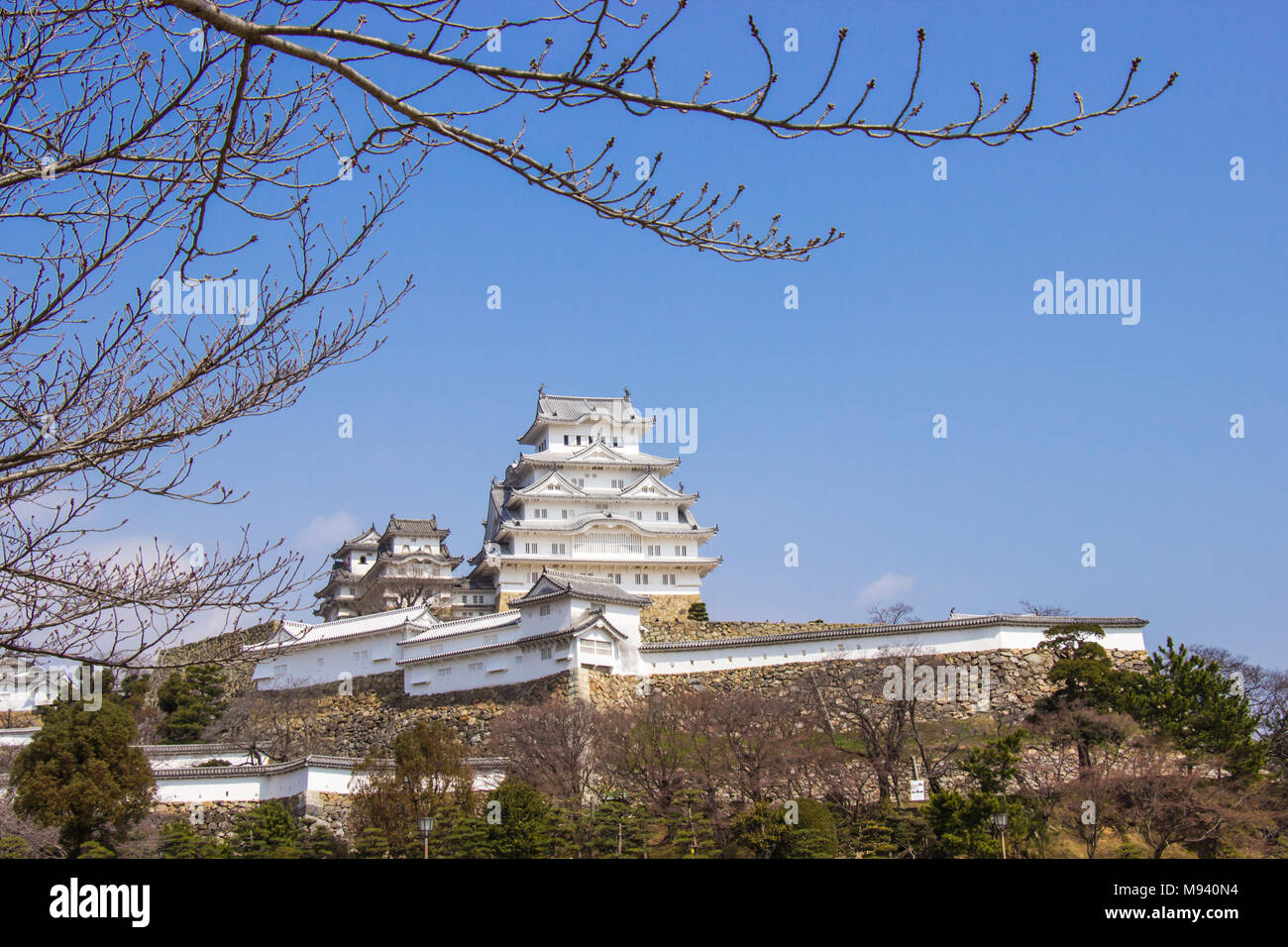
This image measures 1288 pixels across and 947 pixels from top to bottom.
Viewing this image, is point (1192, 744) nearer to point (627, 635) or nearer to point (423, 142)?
point (627, 635)

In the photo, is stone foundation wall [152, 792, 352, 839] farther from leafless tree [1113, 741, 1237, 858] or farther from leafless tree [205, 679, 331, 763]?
leafless tree [1113, 741, 1237, 858]

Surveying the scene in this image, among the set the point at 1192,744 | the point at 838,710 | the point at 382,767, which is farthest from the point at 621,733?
the point at 1192,744

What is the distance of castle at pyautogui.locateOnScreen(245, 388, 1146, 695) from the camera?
30.5m

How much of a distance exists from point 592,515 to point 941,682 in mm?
16878

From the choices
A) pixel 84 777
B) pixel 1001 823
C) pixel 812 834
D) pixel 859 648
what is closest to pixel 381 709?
pixel 84 777

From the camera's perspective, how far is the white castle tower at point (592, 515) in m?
42.8

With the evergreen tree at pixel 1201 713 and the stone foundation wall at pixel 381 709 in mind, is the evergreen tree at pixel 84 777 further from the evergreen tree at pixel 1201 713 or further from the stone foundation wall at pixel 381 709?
the evergreen tree at pixel 1201 713

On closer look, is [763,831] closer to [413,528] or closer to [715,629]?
[715,629]

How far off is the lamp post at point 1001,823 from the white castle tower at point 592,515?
2114 centimetres

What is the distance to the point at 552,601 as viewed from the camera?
30656mm

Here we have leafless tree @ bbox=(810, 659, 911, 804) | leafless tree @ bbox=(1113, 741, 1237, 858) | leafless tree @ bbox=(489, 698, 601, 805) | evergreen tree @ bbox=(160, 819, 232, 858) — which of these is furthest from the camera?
leafless tree @ bbox=(810, 659, 911, 804)

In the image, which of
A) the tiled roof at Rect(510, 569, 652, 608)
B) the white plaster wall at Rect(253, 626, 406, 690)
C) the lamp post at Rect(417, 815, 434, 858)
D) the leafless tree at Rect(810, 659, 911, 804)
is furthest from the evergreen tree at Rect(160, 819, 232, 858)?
the leafless tree at Rect(810, 659, 911, 804)
